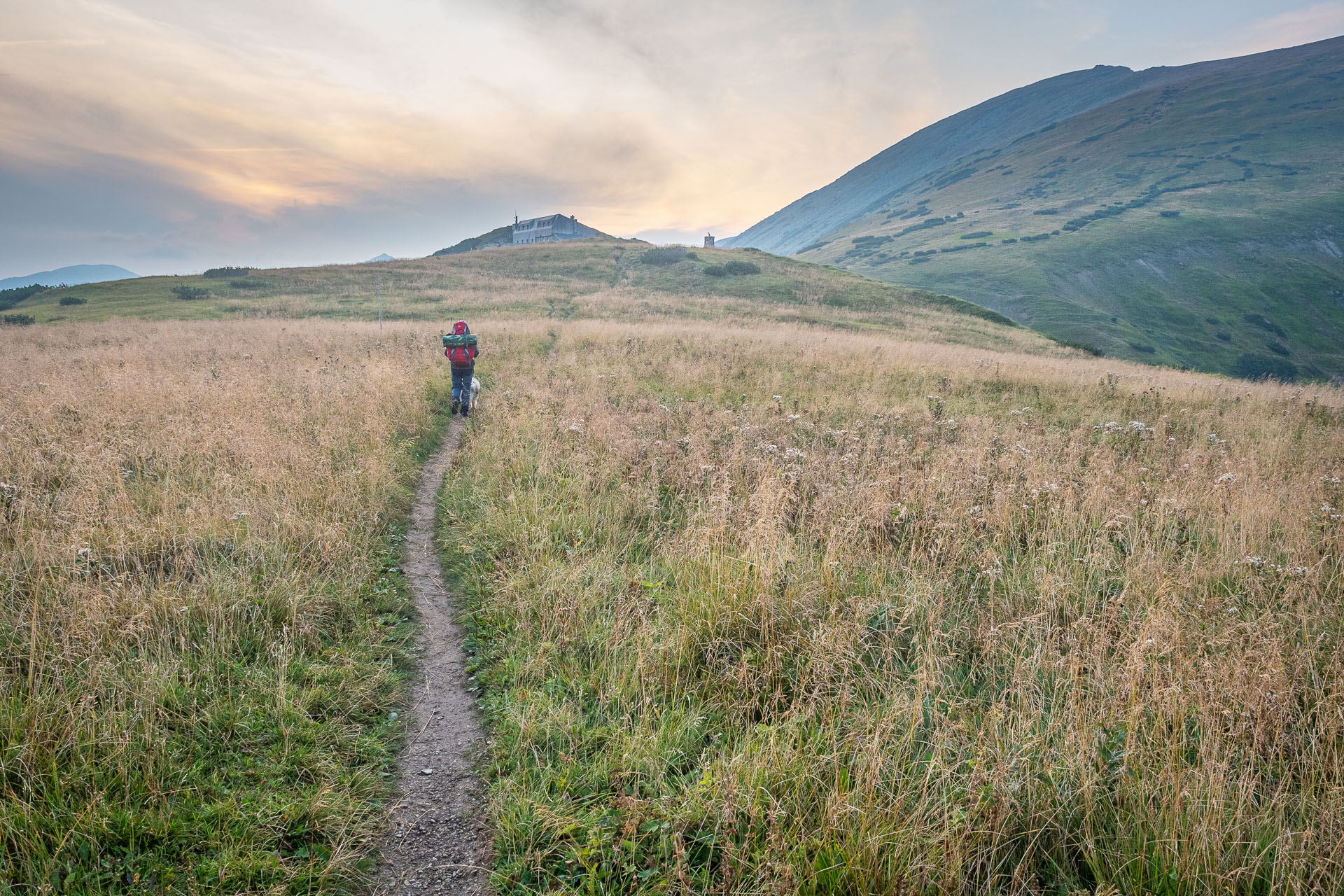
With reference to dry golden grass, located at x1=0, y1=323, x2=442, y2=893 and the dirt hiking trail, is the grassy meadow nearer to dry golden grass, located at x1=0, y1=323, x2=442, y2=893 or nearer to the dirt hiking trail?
dry golden grass, located at x1=0, y1=323, x2=442, y2=893

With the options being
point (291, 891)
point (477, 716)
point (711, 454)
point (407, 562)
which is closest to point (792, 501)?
point (711, 454)

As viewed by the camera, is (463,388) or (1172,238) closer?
(463,388)

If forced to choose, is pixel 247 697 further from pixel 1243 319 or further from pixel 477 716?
pixel 1243 319

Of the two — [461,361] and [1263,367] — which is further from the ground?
[461,361]

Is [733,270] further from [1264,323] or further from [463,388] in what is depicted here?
[1264,323]

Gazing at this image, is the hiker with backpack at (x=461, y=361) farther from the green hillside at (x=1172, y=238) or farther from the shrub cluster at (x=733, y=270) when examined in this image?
the green hillside at (x=1172, y=238)

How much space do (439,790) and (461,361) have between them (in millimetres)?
11335

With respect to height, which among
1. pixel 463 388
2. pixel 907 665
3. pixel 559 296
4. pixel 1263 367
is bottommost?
pixel 1263 367

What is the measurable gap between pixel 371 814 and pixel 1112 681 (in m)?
4.94

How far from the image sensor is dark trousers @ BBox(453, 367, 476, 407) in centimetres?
1378

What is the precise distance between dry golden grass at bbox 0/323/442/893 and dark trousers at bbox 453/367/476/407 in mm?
4395

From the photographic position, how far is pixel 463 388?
1395 cm

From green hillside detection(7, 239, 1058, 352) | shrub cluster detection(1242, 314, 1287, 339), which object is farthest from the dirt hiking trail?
shrub cluster detection(1242, 314, 1287, 339)

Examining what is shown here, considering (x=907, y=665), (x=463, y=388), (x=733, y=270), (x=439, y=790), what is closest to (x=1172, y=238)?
(x=733, y=270)
